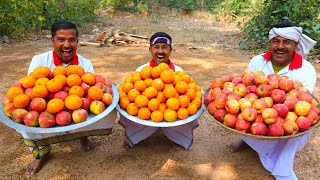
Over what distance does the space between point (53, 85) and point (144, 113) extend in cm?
85

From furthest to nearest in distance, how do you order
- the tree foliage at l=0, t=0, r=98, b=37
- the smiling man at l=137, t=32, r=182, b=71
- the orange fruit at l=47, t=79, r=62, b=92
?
the tree foliage at l=0, t=0, r=98, b=37 < the smiling man at l=137, t=32, r=182, b=71 < the orange fruit at l=47, t=79, r=62, b=92

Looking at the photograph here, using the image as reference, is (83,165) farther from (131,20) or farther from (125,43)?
(131,20)

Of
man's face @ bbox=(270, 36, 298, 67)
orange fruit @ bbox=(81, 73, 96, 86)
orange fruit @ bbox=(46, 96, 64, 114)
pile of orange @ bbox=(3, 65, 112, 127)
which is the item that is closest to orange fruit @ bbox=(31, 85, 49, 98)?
pile of orange @ bbox=(3, 65, 112, 127)

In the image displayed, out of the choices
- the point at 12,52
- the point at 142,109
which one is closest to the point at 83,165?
the point at 142,109

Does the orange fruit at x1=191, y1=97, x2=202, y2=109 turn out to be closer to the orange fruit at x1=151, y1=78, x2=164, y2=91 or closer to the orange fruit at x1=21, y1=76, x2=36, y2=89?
the orange fruit at x1=151, y1=78, x2=164, y2=91

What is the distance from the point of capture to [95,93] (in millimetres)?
2525

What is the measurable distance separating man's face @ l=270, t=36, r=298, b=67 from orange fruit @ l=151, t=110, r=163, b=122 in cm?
139

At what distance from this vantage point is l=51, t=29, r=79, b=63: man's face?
2973 mm

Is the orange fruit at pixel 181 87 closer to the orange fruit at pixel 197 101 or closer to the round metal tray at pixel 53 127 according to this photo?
the orange fruit at pixel 197 101

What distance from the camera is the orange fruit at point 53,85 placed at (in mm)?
2432

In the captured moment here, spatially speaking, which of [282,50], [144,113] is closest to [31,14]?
[144,113]

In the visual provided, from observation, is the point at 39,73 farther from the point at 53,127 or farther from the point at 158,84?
the point at 158,84

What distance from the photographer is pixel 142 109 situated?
8.75ft

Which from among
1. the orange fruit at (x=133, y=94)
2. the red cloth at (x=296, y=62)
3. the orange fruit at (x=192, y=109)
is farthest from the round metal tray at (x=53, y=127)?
the red cloth at (x=296, y=62)
